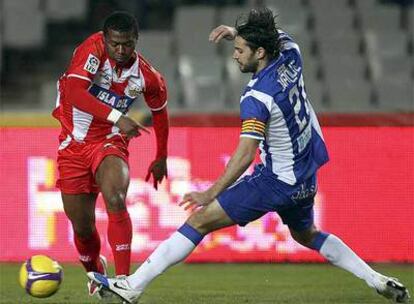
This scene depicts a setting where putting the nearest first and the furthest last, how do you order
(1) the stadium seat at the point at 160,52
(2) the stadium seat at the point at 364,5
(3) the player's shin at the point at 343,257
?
1. (3) the player's shin at the point at 343,257
2. (1) the stadium seat at the point at 160,52
3. (2) the stadium seat at the point at 364,5

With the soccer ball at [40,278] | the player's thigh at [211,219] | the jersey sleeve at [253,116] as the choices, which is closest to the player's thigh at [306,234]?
the player's thigh at [211,219]

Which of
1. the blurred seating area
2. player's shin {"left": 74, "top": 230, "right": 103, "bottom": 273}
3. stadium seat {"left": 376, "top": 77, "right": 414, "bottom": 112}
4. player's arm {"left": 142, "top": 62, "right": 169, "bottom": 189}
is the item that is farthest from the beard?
stadium seat {"left": 376, "top": 77, "right": 414, "bottom": 112}

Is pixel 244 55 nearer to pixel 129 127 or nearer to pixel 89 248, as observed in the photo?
pixel 129 127

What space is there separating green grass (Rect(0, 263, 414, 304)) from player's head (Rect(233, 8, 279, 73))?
2.17 meters

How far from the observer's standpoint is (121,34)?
330 inches

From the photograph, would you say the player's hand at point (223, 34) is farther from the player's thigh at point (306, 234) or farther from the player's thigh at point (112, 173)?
the player's thigh at point (306, 234)

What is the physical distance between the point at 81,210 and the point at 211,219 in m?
1.78

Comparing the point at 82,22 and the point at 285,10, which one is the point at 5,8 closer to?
the point at 82,22

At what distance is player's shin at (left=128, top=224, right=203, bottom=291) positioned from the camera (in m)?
7.49

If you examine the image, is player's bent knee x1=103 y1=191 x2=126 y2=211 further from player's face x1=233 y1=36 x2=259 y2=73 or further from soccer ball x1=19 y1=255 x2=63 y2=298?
player's face x1=233 y1=36 x2=259 y2=73

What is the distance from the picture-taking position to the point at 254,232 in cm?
1270

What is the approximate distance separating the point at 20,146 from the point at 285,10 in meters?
5.91

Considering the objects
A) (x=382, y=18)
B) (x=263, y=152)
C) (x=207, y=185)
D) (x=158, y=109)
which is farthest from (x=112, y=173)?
(x=382, y=18)

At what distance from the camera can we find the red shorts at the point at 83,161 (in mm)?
8773
